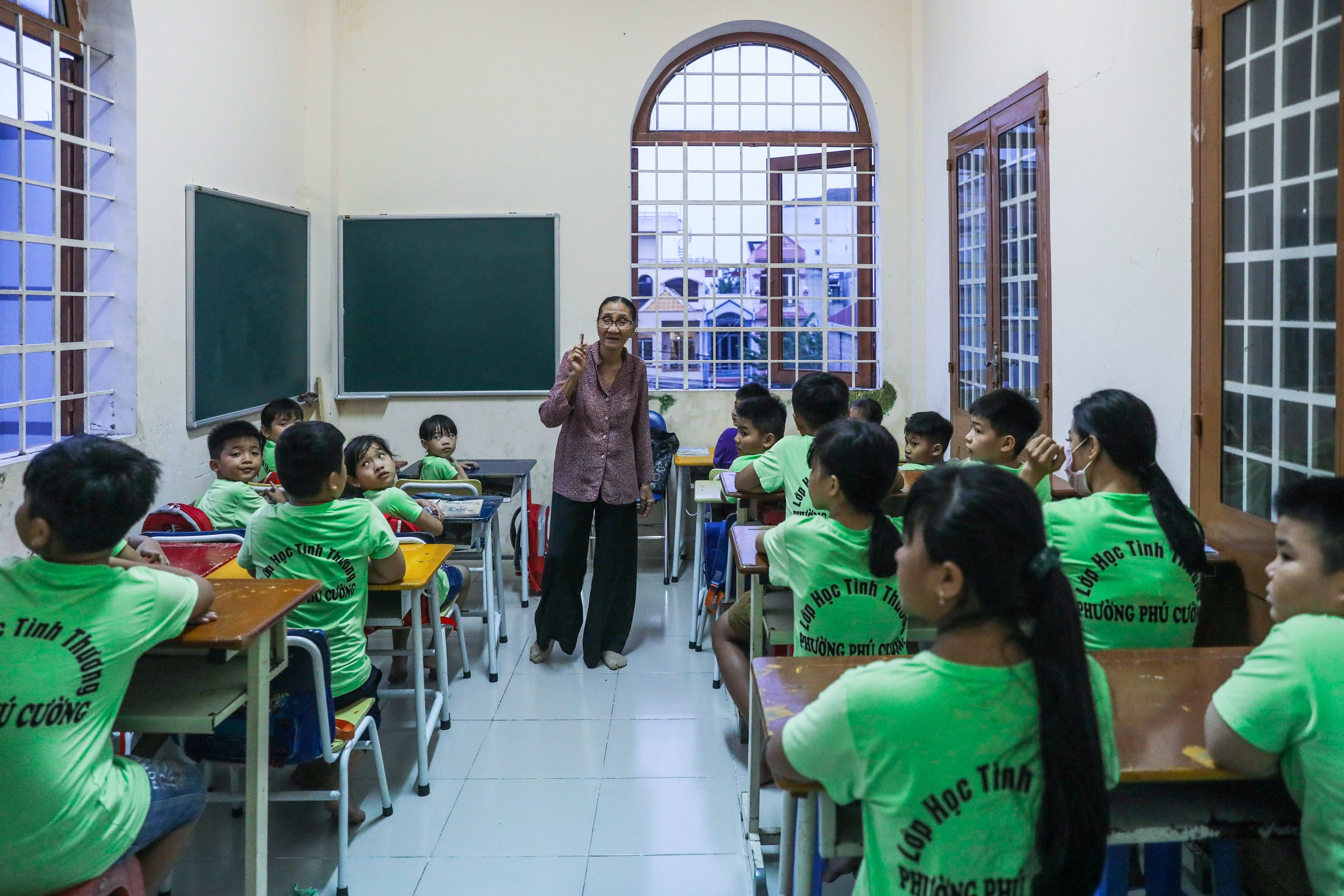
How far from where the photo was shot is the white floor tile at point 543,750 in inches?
122

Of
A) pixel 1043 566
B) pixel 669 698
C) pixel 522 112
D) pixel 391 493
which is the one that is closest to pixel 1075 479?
pixel 669 698

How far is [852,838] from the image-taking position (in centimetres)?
155

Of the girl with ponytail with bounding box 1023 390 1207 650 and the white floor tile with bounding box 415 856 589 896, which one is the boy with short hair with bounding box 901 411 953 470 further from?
the white floor tile with bounding box 415 856 589 896

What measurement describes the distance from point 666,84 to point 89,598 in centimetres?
518

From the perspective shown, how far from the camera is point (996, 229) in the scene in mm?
4746

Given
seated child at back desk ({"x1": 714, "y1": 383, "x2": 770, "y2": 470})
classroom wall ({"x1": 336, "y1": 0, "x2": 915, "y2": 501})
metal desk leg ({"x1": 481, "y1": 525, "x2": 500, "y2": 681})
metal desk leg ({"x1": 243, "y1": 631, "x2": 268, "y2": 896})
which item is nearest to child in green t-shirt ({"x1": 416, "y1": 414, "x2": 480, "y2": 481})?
metal desk leg ({"x1": 481, "y1": 525, "x2": 500, "y2": 681})

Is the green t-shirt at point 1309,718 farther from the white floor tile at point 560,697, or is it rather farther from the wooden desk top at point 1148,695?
the white floor tile at point 560,697

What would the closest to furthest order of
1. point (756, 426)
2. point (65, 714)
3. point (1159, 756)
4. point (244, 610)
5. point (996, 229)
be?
point (1159, 756), point (65, 714), point (244, 610), point (756, 426), point (996, 229)

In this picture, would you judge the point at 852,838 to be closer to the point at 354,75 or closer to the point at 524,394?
the point at 524,394

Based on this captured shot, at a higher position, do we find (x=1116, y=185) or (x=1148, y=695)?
(x=1116, y=185)

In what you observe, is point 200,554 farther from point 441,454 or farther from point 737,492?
point 441,454

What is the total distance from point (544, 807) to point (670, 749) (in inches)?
20.6

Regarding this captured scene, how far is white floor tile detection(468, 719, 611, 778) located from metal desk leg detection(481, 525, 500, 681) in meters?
0.43

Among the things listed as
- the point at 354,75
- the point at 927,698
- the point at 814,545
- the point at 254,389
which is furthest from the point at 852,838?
the point at 354,75
